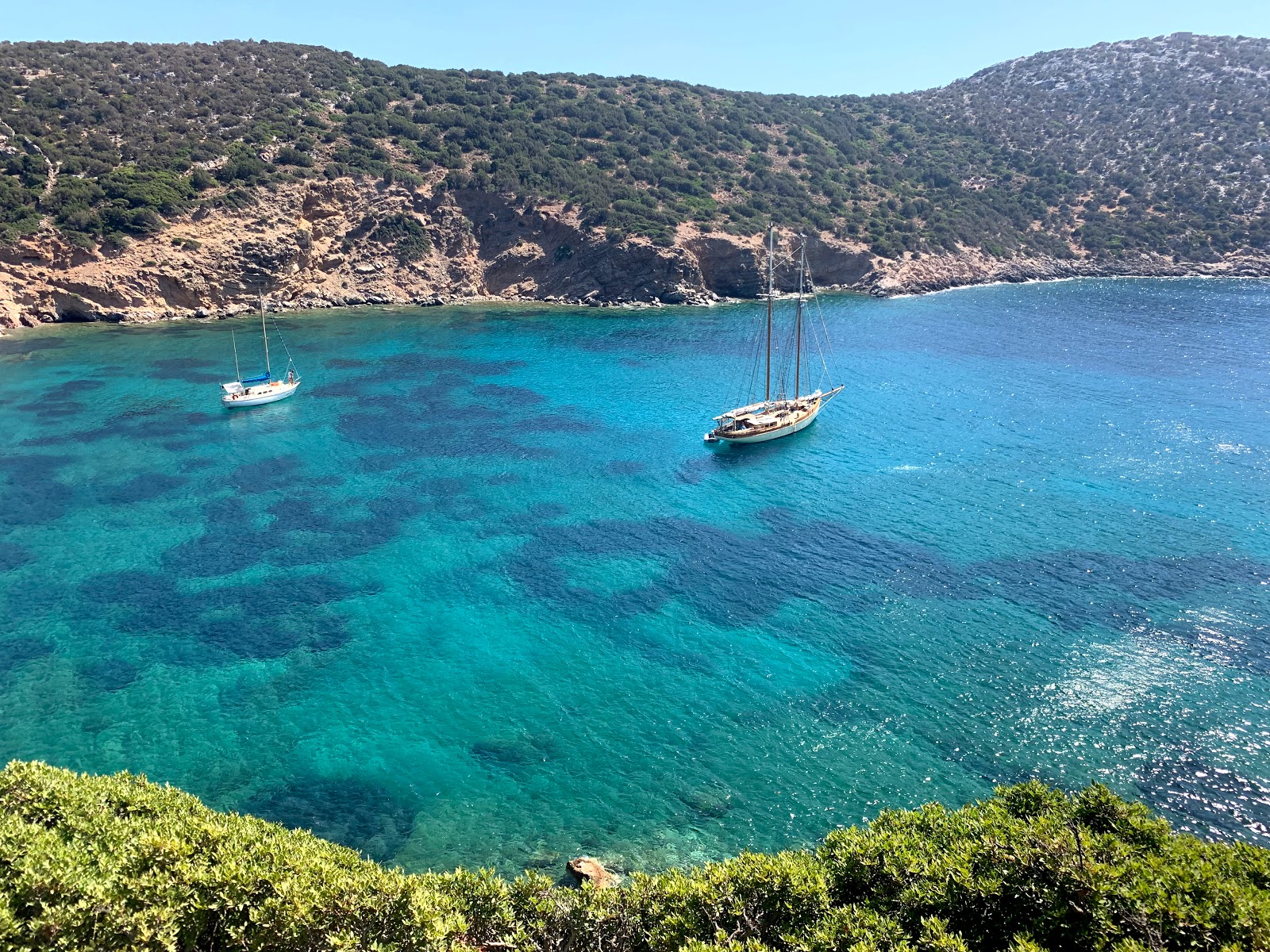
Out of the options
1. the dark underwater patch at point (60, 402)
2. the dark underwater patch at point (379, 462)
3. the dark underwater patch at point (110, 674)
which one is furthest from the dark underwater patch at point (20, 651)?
the dark underwater patch at point (60, 402)

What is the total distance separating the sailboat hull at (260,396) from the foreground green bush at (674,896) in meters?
48.3

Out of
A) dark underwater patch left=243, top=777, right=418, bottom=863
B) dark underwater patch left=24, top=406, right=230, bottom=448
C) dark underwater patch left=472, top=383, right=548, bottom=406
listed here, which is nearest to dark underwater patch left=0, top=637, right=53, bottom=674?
dark underwater patch left=243, top=777, right=418, bottom=863

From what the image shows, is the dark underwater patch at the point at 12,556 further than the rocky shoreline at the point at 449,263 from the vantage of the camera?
A: No

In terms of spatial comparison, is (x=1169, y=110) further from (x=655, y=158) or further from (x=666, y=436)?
(x=666, y=436)

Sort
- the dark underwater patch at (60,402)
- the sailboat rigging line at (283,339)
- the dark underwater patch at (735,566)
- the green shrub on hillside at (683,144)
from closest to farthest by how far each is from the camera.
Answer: the dark underwater patch at (735,566)
the dark underwater patch at (60,402)
the sailboat rigging line at (283,339)
the green shrub on hillside at (683,144)

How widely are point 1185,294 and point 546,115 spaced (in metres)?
98.4

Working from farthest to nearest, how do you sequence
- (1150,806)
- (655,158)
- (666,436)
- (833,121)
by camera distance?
(833,121)
(655,158)
(666,436)
(1150,806)

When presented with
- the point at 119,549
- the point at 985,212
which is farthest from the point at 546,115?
the point at 119,549

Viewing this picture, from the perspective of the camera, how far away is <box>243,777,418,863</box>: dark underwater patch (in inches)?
878

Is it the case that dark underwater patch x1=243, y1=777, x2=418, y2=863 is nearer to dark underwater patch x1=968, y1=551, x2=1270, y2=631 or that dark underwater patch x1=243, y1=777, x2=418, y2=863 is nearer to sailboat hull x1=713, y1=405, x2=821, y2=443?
dark underwater patch x1=968, y1=551, x2=1270, y2=631

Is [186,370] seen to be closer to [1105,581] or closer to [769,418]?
[769,418]

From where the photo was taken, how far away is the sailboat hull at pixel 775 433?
177ft

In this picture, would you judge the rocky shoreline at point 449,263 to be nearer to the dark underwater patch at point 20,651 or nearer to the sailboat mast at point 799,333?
the sailboat mast at point 799,333

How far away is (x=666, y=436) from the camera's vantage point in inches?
2208
